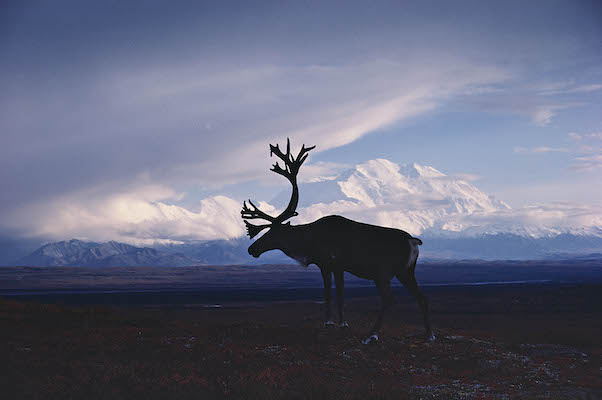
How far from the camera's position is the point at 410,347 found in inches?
636

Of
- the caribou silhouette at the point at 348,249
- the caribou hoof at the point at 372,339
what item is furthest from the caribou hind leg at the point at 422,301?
the caribou hoof at the point at 372,339

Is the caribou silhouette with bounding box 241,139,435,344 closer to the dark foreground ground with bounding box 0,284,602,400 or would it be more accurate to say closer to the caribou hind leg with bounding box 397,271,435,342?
the caribou hind leg with bounding box 397,271,435,342

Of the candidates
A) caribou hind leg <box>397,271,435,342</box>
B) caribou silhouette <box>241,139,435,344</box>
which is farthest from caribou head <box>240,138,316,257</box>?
caribou hind leg <box>397,271,435,342</box>

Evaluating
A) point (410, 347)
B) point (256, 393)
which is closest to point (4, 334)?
point (256, 393)

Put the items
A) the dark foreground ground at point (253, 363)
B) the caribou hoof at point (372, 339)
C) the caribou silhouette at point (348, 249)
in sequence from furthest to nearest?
1. the caribou silhouette at point (348, 249)
2. the caribou hoof at point (372, 339)
3. the dark foreground ground at point (253, 363)

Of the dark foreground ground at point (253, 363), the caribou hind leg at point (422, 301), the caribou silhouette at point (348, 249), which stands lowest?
the dark foreground ground at point (253, 363)

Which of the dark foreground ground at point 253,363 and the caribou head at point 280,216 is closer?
the dark foreground ground at point 253,363

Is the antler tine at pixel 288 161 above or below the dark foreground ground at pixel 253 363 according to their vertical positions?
above

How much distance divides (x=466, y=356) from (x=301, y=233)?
6.88 metres

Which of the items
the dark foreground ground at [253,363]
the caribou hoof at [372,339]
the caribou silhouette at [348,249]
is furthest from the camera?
the caribou silhouette at [348,249]

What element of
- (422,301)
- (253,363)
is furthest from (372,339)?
(253,363)

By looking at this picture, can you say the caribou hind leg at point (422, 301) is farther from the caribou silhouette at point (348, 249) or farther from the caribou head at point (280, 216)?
the caribou head at point (280, 216)

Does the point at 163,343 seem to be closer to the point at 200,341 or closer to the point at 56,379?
the point at 200,341

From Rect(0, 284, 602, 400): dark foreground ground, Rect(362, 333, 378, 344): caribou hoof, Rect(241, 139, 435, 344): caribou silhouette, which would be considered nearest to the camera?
Rect(0, 284, 602, 400): dark foreground ground
